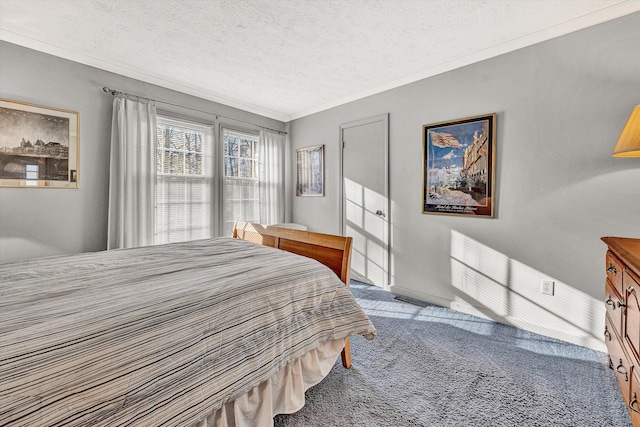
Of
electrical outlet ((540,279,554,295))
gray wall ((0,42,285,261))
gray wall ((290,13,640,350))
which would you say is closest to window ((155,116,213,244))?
gray wall ((0,42,285,261))

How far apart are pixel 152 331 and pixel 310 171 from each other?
140 inches

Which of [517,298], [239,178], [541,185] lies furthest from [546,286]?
[239,178]

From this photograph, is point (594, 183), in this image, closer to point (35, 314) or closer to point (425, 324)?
point (425, 324)

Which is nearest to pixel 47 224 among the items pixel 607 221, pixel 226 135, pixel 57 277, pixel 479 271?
pixel 57 277

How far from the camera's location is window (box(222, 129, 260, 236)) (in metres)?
3.85

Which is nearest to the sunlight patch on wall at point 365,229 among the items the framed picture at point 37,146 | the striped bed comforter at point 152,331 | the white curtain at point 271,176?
the white curtain at point 271,176

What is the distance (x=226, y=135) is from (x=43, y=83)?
1.81 metres

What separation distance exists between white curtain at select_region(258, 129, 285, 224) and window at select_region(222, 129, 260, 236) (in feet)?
0.27

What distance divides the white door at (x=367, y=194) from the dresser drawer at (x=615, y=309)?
1967 millimetres

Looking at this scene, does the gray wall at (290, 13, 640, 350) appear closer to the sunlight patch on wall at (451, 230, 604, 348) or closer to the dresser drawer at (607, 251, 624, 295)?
the sunlight patch on wall at (451, 230, 604, 348)

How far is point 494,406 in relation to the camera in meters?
1.54

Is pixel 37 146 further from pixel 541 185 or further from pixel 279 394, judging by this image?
pixel 541 185

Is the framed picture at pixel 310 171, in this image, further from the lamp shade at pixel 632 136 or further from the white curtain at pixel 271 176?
the lamp shade at pixel 632 136

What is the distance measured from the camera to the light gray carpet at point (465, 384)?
1.46m
